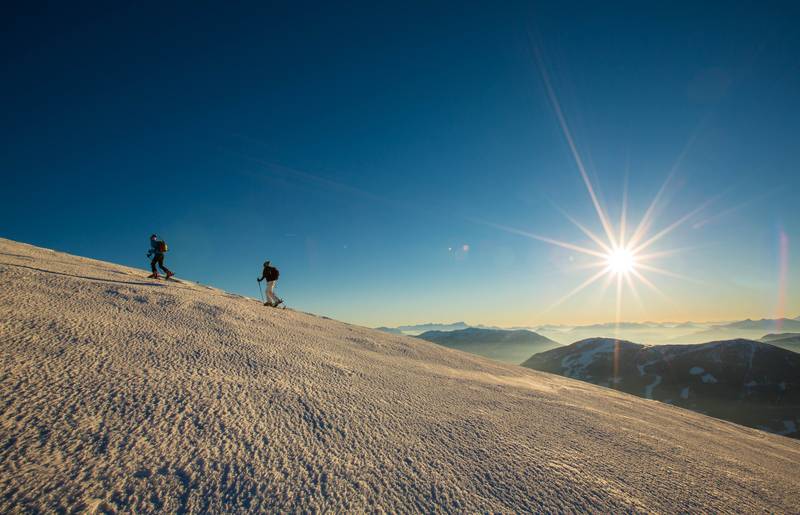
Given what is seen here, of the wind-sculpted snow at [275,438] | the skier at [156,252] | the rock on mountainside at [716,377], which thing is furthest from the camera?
the rock on mountainside at [716,377]

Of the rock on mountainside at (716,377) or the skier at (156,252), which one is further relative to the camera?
the rock on mountainside at (716,377)

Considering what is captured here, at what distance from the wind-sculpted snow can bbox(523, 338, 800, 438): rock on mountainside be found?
416ft

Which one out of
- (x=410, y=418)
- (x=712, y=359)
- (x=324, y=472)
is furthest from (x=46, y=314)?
(x=712, y=359)

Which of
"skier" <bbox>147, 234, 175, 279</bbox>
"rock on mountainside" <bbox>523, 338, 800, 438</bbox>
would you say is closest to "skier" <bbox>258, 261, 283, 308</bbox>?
"skier" <bbox>147, 234, 175, 279</bbox>

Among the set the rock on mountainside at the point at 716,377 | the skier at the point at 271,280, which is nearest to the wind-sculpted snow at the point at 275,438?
the skier at the point at 271,280

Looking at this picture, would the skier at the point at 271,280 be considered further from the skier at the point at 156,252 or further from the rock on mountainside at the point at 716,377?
the rock on mountainside at the point at 716,377

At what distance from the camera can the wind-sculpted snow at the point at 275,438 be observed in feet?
9.57

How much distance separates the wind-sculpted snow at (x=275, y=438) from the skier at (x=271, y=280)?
7.13 metres

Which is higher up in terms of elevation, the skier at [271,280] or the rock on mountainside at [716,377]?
the skier at [271,280]

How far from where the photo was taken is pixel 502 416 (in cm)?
594

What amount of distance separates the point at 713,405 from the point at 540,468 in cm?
14304

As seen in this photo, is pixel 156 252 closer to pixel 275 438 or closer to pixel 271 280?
pixel 271 280

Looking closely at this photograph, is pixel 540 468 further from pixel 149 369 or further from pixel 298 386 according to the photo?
pixel 149 369

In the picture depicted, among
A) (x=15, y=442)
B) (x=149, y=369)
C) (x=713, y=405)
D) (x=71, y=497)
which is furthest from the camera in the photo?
(x=713, y=405)
